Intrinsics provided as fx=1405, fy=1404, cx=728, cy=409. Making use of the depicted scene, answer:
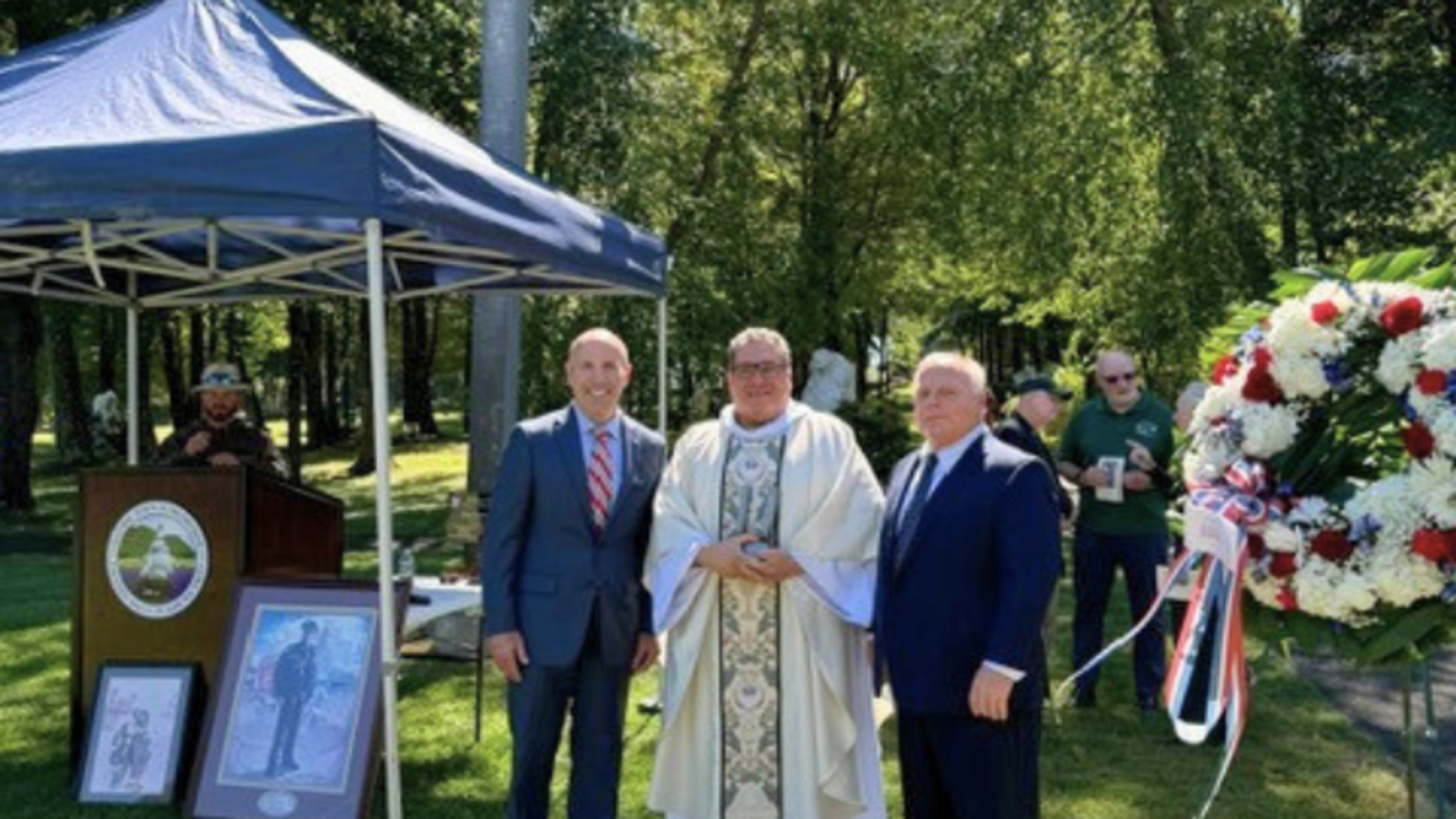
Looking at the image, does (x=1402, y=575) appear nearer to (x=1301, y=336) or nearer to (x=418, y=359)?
(x=1301, y=336)

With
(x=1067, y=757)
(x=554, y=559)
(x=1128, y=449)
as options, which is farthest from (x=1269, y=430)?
(x=1128, y=449)

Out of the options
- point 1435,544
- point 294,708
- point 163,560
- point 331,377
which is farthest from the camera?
point 331,377

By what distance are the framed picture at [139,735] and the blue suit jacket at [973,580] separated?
3.23 metres

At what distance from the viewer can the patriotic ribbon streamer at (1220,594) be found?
12.6 feet

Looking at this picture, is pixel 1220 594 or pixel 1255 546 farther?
pixel 1220 594

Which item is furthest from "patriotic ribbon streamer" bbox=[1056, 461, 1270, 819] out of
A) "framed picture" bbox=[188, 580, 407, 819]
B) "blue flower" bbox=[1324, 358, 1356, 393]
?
"framed picture" bbox=[188, 580, 407, 819]

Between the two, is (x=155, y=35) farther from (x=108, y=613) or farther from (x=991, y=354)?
(x=991, y=354)

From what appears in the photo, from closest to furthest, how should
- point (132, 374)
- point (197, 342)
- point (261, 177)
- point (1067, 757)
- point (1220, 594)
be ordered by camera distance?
point (1220, 594) < point (261, 177) < point (1067, 757) < point (132, 374) < point (197, 342)

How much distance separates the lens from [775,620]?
4.77 meters

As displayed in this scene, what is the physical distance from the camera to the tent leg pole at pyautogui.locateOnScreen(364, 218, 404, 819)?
15.0ft

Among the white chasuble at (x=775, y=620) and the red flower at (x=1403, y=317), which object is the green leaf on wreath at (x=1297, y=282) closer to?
the red flower at (x=1403, y=317)

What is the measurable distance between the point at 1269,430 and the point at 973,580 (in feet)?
2.99

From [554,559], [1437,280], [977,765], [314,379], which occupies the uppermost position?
[314,379]

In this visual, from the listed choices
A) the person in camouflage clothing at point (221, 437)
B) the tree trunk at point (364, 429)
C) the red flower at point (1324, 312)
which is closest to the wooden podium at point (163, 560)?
the person in camouflage clothing at point (221, 437)
